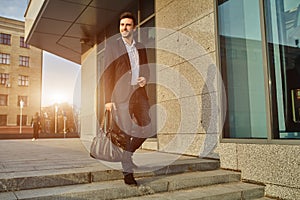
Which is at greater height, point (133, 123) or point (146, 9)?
point (146, 9)

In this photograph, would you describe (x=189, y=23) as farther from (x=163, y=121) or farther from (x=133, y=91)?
(x=133, y=91)

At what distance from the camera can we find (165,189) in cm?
346

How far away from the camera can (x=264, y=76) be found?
13.2ft

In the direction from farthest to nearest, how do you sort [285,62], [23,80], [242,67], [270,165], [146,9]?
1. [23,80]
2. [146,9]
3. [242,67]
4. [285,62]
5. [270,165]

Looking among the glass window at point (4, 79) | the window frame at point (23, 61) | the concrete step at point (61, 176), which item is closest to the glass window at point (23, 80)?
the glass window at point (4, 79)

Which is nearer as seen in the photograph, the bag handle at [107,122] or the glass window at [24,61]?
the bag handle at [107,122]

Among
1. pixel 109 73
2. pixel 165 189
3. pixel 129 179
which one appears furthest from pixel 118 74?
pixel 165 189

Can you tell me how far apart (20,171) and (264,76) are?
131 inches

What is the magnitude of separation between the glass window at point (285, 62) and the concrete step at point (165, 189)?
0.86m

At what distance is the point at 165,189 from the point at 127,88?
4.17 feet

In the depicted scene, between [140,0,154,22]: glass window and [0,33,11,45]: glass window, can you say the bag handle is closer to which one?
[140,0,154,22]: glass window

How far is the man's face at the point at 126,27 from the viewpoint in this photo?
320cm

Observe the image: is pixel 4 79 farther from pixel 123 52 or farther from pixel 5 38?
pixel 123 52

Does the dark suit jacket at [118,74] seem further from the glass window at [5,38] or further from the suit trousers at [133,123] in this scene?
the glass window at [5,38]
